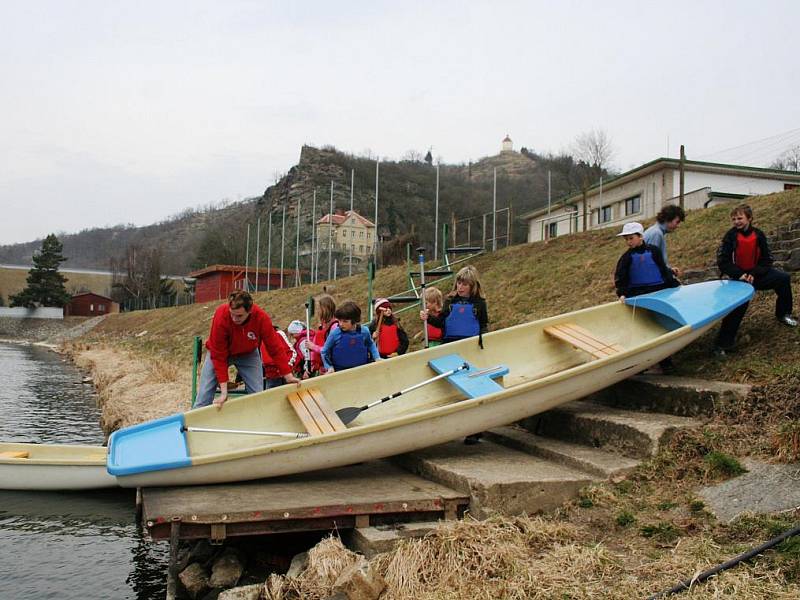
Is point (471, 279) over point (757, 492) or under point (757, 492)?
over

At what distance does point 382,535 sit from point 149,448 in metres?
1.92

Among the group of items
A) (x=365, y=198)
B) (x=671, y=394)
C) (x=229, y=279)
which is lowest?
(x=671, y=394)

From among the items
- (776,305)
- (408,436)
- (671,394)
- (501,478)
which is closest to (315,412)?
(408,436)

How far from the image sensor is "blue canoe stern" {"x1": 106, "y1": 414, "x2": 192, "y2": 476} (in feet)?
15.8

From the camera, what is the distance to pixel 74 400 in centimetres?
1548

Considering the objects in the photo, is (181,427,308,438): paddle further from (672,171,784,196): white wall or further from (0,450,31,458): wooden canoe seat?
(672,171,784,196): white wall

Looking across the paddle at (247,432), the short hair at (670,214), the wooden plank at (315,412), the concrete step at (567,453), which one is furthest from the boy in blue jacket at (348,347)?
the short hair at (670,214)

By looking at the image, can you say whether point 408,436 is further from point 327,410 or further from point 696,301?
point 696,301

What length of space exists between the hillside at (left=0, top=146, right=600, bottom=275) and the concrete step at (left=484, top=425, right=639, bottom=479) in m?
31.9

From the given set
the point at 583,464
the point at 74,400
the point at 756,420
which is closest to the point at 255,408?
the point at 583,464

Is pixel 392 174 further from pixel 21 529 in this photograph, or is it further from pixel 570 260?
pixel 21 529

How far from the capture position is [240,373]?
626 cm

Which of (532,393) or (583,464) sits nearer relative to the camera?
(583,464)

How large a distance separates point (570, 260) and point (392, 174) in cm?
6873
